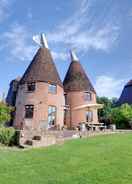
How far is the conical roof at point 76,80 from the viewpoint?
34.4m

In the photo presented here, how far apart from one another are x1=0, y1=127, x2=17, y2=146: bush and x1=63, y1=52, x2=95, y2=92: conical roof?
54.6 feet

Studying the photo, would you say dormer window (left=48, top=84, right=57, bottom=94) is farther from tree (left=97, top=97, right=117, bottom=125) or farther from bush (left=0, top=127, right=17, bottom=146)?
tree (left=97, top=97, right=117, bottom=125)

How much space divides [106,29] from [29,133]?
10502 mm

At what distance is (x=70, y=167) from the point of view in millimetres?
10750

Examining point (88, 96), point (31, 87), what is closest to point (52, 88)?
point (31, 87)

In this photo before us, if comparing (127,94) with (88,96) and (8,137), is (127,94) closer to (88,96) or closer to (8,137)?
(88,96)

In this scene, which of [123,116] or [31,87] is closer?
[31,87]

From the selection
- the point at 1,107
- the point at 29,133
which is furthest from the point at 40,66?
the point at 29,133

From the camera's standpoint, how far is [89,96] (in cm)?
3469

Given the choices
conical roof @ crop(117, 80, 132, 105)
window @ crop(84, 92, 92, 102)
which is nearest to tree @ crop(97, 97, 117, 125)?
conical roof @ crop(117, 80, 132, 105)

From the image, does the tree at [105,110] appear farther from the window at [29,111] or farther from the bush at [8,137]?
the bush at [8,137]

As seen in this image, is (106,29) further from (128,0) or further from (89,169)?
(89,169)

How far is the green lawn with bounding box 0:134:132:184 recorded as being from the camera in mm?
8984

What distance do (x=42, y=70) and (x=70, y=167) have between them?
20699mm
